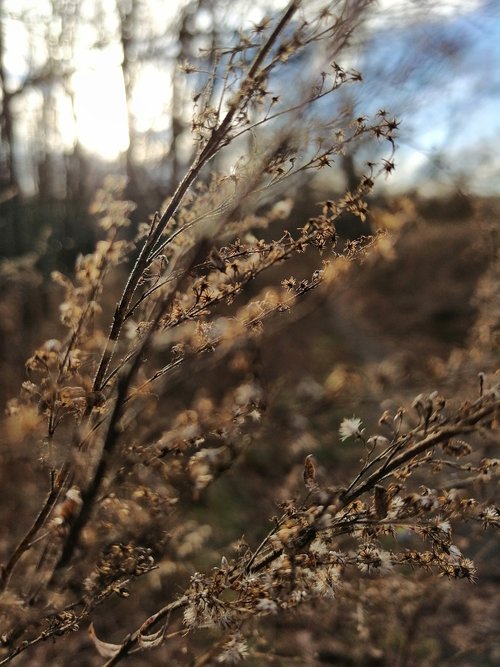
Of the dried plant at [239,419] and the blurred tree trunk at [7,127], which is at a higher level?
the blurred tree trunk at [7,127]

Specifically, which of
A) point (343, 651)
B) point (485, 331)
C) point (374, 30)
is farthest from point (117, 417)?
point (343, 651)

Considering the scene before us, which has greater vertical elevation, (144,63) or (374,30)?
(144,63)

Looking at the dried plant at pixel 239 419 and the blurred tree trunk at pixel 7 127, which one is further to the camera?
the blurred tree trunk at pixel 7 127

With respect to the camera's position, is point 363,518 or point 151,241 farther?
point 151,241

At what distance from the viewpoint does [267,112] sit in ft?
5.07

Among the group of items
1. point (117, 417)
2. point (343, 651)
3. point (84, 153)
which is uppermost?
point (84, 153)

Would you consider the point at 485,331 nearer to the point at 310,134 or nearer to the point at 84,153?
the point at 310,134

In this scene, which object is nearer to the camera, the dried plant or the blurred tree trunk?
the dried plant

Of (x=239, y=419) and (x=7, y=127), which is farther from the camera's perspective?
(x=7, y=127)

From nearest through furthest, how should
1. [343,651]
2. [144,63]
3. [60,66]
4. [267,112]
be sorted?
[267,112] < [343,651] < [144,63] < [60,66]

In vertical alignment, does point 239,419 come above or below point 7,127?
below

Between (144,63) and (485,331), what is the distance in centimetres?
499

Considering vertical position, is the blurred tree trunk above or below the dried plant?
above

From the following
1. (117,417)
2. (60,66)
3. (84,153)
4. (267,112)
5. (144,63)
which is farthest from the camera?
(84,153)
